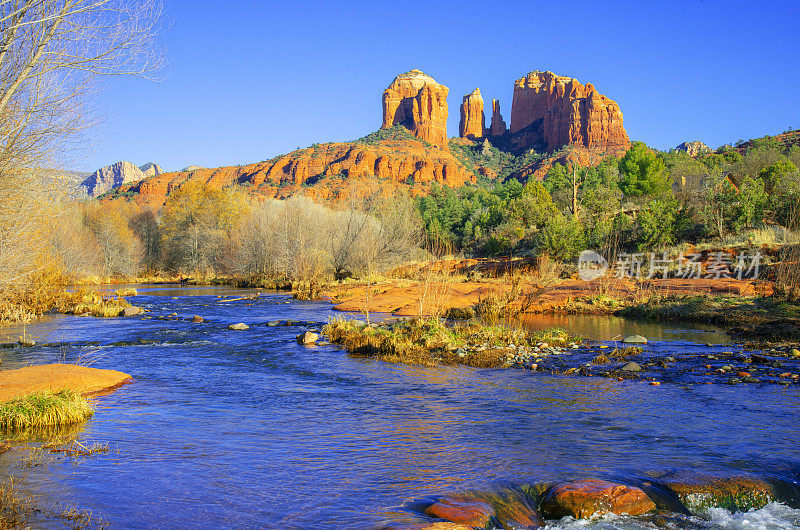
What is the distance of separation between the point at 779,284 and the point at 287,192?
90.7 metres

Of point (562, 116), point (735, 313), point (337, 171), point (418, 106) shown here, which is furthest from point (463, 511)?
point (418, 106)

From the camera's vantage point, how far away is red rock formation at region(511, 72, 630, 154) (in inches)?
4902

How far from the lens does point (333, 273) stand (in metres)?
39.8

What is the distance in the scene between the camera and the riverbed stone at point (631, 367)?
A: 10640mm

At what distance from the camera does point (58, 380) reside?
9.26 meters

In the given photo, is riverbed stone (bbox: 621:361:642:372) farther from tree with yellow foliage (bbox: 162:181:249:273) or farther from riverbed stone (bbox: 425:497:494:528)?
tree with yellow foliage (bbox: 162:181:249:273)

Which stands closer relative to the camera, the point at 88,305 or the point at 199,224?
the point at 88,305

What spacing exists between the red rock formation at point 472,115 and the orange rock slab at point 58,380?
15224 centimetres

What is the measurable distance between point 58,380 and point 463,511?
7.54 meters

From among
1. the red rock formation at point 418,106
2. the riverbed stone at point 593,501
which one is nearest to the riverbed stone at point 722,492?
the riverbed stone at point 593,501

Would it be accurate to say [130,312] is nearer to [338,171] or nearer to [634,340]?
[634,340]

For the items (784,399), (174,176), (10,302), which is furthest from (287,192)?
(784,399)

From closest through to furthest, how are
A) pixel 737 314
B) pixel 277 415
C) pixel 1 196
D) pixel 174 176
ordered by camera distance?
1. pixel 1 196
2. pixel 277 415
3. pixel 737 314
4. pixel 174 176

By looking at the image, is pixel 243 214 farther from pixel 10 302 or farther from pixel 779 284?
pixel 779 284
